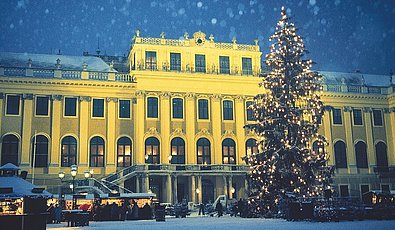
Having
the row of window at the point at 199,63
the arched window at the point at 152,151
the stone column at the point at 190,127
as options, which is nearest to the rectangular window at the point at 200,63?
the row of window at the point at 199,63

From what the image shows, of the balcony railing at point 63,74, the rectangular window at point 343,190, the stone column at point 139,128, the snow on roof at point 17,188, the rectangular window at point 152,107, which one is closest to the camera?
the snow on roof at point 17,188

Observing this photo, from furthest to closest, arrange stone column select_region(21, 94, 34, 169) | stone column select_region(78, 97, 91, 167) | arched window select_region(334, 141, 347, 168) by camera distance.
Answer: arched window select_region(334, 141, 347, 168) < stone column select_region(78, 97, 91, 167) < stone column select_region(21, 94, 34, 169)

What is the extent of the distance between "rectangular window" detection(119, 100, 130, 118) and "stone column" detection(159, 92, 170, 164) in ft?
10.6

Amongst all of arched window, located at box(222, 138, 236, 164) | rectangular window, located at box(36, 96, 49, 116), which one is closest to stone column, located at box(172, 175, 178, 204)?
arched window, located at box(222, 138, 236, 164)

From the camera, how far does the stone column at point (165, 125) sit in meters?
46.3

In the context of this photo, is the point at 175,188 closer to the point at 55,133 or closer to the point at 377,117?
the point at 55,133

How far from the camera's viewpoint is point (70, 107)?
45562 mm

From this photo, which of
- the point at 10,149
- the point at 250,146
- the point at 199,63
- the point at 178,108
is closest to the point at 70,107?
the point at 10,149

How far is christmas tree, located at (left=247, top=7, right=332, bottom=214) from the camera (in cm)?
2695

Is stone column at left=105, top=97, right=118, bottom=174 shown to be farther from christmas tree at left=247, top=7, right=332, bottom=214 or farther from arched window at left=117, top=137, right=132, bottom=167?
christmas tree at left=247, top=7, right=332, bottom=214

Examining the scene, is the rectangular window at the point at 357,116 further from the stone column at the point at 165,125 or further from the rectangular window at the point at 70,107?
the rectangular window at the point at 70,107

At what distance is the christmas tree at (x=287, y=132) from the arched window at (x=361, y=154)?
25.7m

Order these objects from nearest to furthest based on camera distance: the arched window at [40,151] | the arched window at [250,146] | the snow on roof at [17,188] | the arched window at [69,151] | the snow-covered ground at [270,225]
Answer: the snow-covered ground at [270,225], the snow on roof at [17,188], the arched window at [40,151], the arched window at [69,151], the arched window at [250,146]

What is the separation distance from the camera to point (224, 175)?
46.0m
